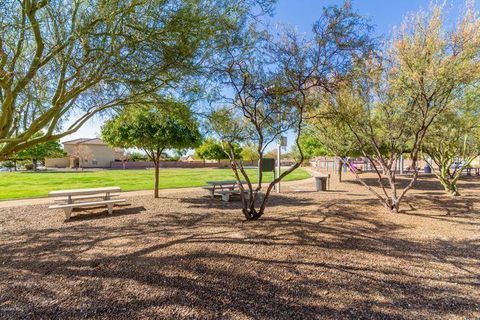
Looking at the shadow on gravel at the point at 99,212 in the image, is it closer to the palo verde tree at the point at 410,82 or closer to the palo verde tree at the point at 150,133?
the palo verde tree at the point at 150,133

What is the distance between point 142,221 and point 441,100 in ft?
29.2

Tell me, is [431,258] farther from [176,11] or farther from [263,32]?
[176,11]

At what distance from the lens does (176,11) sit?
4242mm

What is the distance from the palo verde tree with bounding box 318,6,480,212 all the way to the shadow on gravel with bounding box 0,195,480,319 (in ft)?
11.6

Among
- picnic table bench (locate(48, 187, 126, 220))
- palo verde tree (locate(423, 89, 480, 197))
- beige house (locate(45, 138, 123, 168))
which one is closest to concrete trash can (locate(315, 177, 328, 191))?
palo verde tree (locate(423, 89, 480, 197))

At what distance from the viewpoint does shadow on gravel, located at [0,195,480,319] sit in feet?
9.68

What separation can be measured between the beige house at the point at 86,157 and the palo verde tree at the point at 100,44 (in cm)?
4513

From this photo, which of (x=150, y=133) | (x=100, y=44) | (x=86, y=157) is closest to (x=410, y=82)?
(x=100, y=44)

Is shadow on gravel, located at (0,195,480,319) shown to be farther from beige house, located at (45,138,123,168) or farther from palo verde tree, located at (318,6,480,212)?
beige house, located at (45,138,123,168)

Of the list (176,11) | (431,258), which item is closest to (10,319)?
(176,11)

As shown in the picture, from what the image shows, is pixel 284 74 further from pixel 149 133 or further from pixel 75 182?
pixel 75 182

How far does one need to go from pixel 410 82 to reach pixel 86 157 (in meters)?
50.6

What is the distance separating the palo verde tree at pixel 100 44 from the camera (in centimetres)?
388

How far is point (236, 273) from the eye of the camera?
3.85 metres
